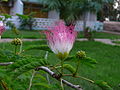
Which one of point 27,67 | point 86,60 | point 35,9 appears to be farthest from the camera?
point 35,9

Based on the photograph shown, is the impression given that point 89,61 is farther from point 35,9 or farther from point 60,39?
point 35,9

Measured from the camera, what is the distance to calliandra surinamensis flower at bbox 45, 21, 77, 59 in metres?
0.80

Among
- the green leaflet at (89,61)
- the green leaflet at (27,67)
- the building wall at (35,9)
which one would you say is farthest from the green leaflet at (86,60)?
the building wall at (35,9)

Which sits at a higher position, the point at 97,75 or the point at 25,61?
the point at 25,61

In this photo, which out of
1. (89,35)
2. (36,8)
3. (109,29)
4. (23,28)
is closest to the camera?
(89,35)

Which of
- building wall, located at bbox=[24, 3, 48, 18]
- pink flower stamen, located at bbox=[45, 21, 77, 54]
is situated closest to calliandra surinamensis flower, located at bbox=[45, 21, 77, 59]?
pink flower stamen, located at bbox=[45, 21, 77, 54]

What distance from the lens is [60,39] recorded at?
0.80 meters

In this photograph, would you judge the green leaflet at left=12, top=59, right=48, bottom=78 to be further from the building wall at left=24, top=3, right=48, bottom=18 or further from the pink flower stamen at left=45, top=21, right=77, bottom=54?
the building wall at left=24, top=3, right=48, bottom=18

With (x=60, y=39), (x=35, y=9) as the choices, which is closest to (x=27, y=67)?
(x=60, y=39)

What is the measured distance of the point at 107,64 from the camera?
675cm

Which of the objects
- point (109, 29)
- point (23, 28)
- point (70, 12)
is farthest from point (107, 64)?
point (109, 29)

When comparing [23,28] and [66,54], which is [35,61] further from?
[23,28]

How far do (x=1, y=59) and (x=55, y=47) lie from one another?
0.32 meters

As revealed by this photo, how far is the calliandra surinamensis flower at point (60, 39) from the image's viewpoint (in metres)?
0.80
